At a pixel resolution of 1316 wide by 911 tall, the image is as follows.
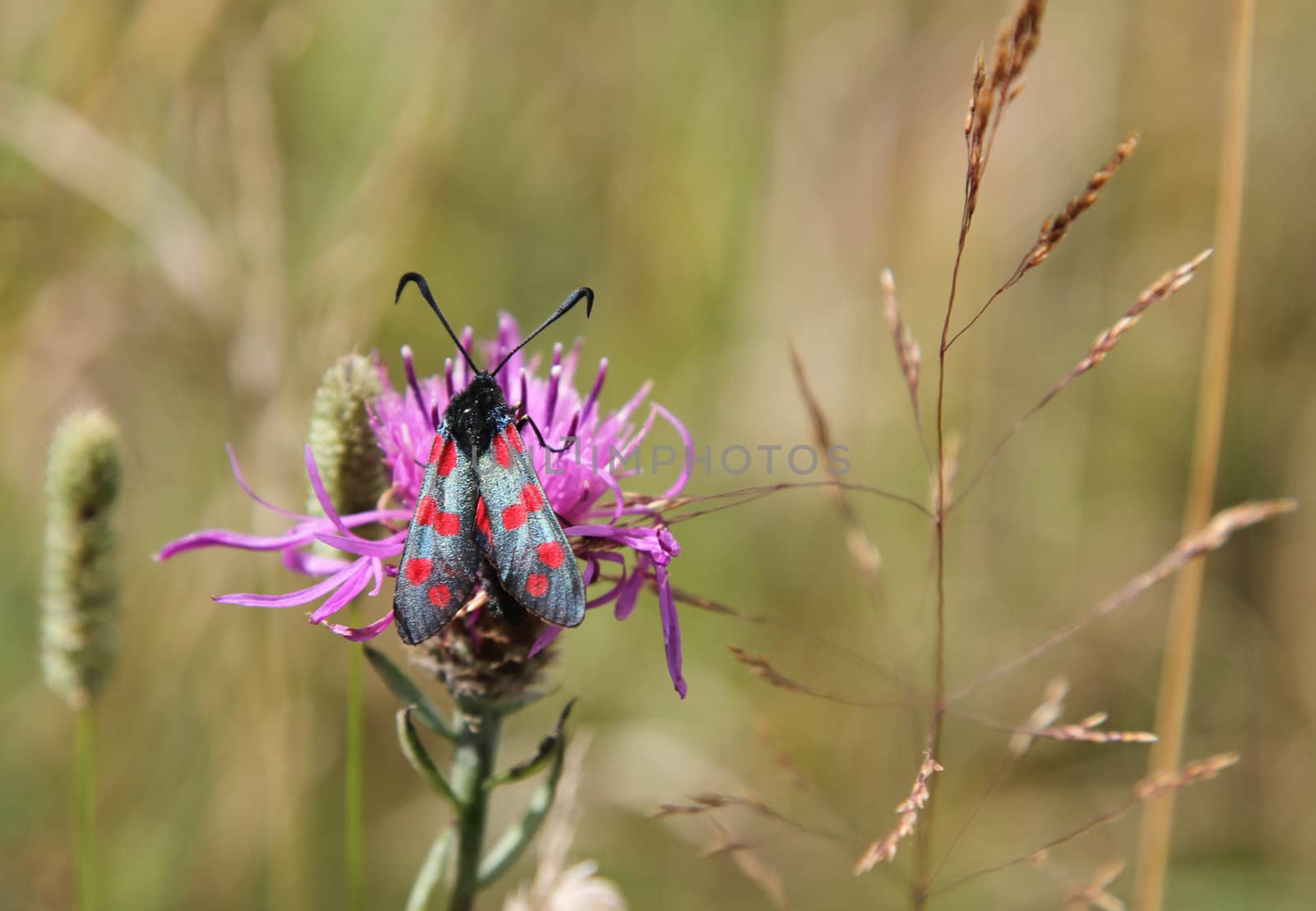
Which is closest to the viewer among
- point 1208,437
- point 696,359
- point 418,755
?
point 418,755

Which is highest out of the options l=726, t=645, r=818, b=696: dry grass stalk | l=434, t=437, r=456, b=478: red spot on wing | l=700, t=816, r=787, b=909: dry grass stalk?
l=434, t=437, r=456, b=478: red spot on wing

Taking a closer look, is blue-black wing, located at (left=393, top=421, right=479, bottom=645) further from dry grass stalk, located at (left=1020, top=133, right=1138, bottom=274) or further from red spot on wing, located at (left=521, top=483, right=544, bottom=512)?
dry grass stalk, located at (left=1020, top=133, right=1138, bottom=274)

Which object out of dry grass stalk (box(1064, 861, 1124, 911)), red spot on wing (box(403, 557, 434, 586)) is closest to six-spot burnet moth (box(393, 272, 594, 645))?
red spot on wing (box(403, 557, 434, 586))

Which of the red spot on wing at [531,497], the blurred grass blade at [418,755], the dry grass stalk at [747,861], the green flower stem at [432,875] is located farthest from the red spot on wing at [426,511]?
the dry grass stalk at [747,861]

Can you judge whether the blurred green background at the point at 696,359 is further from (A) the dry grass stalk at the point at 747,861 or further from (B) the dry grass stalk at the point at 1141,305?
Result: (B) the dry grass stalk at the point at 1141,305

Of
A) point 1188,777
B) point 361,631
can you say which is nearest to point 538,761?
point 361,631

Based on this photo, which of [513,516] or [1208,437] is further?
[1208,437]

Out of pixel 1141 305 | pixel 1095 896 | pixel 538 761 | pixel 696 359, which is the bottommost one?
pixel 1095 896

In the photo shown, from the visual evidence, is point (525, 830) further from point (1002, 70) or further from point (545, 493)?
point (1002, 70)
